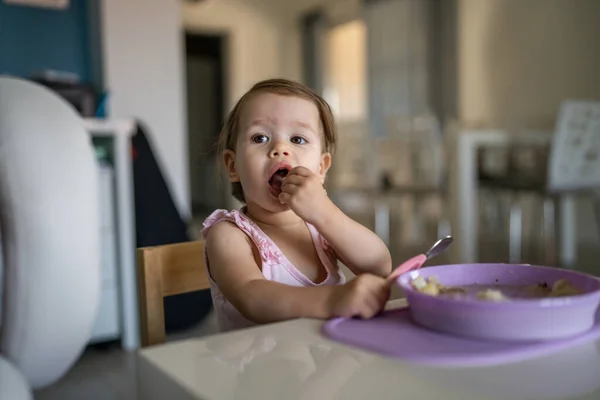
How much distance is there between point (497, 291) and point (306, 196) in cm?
21

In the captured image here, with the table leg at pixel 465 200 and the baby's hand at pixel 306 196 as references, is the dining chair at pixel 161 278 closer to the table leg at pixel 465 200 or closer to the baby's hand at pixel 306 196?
Result: the baby's hand at pixel 306 196

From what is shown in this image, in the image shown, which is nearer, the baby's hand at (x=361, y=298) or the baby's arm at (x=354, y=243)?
the baby's hand at (x=361, y=298)

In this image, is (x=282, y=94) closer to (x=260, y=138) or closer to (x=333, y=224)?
(x=260, y=138)

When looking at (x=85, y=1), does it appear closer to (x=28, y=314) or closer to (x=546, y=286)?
(x=28, y=314)

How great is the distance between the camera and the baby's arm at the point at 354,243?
2.08 ft

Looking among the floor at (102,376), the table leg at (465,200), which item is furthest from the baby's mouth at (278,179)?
the table leg at (465,200)

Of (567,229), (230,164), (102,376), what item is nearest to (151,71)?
(102,376)

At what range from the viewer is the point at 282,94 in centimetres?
73

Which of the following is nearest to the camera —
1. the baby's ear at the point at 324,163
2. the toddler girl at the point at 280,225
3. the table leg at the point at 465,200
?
the toddler girl at the point at 280,225

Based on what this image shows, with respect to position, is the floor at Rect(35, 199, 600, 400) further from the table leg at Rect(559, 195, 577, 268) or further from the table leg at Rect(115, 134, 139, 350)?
the table leg at Rect(559, 195, 577, 268)

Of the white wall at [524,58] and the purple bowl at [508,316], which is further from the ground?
the white wall at [524,58]

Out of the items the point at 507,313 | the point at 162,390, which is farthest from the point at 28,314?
the point at 507,313

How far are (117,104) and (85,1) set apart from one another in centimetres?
49

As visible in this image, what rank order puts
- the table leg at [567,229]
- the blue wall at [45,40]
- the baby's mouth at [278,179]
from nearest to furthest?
the baby's mouth at [278,179] < the blue wall at [45,40] < the table leg at [567,229]
